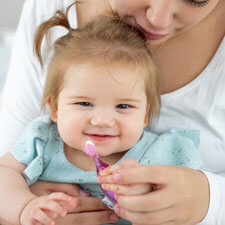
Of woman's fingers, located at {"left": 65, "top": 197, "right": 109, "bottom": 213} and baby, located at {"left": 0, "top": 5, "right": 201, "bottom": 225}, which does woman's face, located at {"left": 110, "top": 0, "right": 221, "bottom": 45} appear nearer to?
baby, located at {"left": 0, "top": 5, "right": 201, "bottom": 225}

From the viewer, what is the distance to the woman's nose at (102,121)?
2.77 ft

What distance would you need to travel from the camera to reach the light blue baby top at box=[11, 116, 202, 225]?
0.96 metres

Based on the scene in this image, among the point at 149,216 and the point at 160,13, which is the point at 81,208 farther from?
the point at 160,13

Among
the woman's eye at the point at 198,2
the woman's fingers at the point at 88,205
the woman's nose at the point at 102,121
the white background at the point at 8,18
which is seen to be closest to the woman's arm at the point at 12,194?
the woman's fingers at the point at 88,205

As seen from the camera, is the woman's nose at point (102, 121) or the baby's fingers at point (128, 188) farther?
the woman's nose at point (102, 121)

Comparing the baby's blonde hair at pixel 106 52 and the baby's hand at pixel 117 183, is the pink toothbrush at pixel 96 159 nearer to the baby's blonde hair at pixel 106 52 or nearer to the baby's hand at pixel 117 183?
the baby's hand at pixel 117 183

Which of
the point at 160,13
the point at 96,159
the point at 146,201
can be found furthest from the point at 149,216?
the point at 160,13

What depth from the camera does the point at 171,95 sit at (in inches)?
41.8

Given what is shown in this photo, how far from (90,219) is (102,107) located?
0.80ft

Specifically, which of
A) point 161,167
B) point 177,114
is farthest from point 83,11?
point 161,167

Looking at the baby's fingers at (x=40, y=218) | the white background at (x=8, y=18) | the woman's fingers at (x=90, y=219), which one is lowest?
the white background at (x=8, y=18)

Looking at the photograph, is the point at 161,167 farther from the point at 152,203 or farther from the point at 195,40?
the point at 195,40

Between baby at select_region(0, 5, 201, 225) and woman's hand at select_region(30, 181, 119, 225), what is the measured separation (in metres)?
0.02

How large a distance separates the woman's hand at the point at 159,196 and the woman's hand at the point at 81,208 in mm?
117
